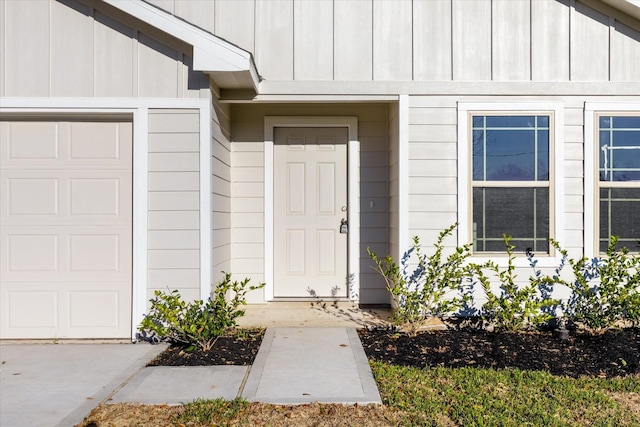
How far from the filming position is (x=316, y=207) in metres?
6.69

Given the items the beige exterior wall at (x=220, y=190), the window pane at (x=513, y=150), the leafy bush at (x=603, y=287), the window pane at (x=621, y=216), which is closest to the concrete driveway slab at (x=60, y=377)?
the beige exterior wall at (x=220, y=190)

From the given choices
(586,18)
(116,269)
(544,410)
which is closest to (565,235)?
(586,18)

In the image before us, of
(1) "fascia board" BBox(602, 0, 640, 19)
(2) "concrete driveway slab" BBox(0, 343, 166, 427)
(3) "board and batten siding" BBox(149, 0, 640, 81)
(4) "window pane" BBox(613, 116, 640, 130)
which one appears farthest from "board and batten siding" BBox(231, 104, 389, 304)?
(1) "fascia board" BBox(602, 0, 640, 19)

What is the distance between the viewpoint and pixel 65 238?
17.5ft

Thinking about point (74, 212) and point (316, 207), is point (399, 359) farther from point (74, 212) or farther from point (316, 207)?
point (74, 212)

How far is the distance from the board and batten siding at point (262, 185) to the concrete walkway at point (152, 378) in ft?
5.15

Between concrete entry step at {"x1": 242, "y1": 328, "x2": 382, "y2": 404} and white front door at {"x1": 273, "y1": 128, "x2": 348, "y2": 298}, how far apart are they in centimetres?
122

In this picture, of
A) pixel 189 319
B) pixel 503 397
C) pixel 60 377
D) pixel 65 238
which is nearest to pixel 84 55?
pixel 65 238

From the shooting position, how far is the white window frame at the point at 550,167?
5699 millimetres

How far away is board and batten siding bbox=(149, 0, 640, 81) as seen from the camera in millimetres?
5719

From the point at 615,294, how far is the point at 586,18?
9.69ft

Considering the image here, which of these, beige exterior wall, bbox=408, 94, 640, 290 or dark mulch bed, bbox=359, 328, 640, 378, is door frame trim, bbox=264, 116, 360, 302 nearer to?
beige exterior wall, bbox=408, 94, 640, 290

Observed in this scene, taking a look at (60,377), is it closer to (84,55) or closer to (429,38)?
(84,55)

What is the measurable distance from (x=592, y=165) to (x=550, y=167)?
→ 0.47 metres
